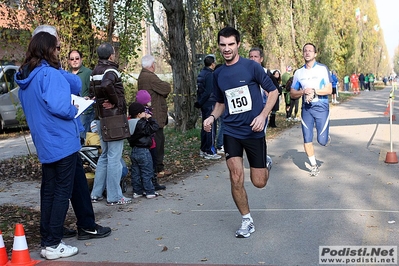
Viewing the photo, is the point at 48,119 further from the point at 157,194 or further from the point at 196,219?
the point at 157,194

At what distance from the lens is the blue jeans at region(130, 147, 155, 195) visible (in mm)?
7738

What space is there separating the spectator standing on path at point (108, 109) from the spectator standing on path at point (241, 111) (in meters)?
1.82

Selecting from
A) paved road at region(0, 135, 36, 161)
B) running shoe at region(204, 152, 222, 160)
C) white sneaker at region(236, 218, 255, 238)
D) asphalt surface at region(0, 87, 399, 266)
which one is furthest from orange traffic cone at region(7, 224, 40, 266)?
paved road at region(0, 135, 36, 161)

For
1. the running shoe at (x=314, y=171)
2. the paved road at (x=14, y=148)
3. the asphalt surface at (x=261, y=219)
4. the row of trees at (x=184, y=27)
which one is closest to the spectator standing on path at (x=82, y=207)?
the asphalt surface at (x=261, y=219)

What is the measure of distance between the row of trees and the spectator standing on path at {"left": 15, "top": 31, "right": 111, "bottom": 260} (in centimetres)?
543

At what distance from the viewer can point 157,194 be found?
7910mm

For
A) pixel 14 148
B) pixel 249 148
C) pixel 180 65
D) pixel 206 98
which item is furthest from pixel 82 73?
pixel 14 148

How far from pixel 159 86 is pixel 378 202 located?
12.9ft

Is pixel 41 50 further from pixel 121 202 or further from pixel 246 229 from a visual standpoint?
pixel 121 202

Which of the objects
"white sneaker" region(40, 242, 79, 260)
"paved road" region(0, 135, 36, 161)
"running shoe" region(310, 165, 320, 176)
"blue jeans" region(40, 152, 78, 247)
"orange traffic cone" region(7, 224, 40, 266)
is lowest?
"paved road" region(0, 135, 36, 161)

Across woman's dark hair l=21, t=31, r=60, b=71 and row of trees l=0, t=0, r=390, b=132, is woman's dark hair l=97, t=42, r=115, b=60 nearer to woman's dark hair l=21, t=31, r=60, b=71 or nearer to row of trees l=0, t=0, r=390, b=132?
woman's dark hair l=21, t=31, r=60, b=71

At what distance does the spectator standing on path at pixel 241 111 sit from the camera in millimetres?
5672

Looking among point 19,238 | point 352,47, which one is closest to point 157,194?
point 19,238

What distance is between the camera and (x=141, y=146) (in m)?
7.74
